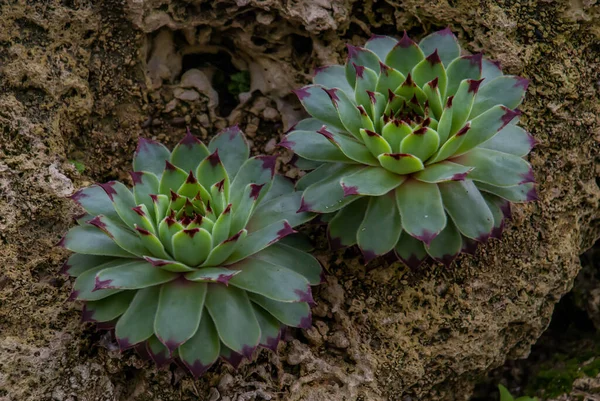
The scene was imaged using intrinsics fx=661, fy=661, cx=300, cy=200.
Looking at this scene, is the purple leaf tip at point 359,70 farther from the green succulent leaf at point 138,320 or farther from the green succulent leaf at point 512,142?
the green succulent leaf at point 138,320

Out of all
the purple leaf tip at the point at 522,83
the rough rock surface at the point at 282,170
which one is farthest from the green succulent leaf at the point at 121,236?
the purple leaf tip at the point at 522,83

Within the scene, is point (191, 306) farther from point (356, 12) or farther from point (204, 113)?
point (356, 12)

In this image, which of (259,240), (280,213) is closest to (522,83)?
(280,213)

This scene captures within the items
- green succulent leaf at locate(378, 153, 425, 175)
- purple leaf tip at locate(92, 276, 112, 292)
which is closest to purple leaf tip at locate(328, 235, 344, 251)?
green succulent leaf at locate(378, 153, 425, 175)

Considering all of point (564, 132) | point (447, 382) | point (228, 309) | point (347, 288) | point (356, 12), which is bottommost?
point (447, 382)

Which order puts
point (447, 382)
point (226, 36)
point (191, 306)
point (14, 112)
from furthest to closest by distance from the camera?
point (226, 36) < point (447, 382) < point (14, 112) < point (191, 306)

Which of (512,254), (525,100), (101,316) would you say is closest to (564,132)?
(525,100)
